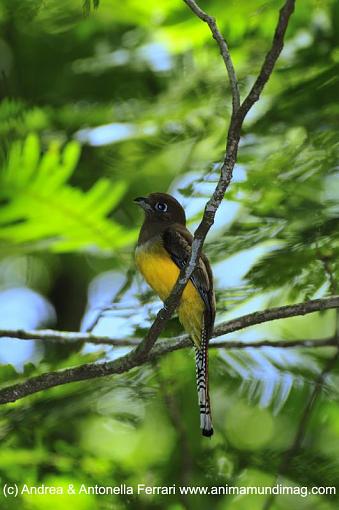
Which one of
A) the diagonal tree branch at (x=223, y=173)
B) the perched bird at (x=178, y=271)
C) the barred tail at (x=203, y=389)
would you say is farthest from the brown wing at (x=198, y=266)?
the diagonal tree branch at (x=223, y=173)

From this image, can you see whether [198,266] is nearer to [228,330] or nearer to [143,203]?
[228,330]

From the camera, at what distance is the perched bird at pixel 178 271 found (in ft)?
13.8

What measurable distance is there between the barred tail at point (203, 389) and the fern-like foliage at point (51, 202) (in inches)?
36.0

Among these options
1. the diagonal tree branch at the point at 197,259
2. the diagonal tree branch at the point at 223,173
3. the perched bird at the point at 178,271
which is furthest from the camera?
the perched bird at the point at 178,271

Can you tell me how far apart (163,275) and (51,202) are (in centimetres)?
75

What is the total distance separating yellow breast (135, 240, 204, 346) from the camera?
4504mm

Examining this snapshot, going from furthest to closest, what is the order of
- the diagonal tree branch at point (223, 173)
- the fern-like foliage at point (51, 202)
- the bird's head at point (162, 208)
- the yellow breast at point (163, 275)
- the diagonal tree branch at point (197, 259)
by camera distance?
the bird's head at point (162, 208)
the yellow breast at point (163, 275)
the fern-like foliage at point (51, 202)
the diagonal tree branch at point (197, 259)
the diagonal tree branch at point (223, 173)

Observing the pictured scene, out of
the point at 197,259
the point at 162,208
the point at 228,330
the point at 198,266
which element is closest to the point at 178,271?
the point at 198,266

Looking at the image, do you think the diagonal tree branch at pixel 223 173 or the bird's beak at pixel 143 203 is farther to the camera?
the bird's beak at pixel 143 203

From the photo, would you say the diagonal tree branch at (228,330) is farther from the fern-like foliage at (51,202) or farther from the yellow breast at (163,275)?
the fern-like foliage at (51,202)

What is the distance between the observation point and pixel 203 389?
4.14m

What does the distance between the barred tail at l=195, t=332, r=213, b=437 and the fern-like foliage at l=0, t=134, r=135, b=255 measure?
0.91m

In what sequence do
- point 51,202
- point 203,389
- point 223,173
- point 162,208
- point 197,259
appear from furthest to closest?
point 162,208, point 51,202, point 203,389, point 197,259, point 223,173

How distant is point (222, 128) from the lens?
5500 mm
